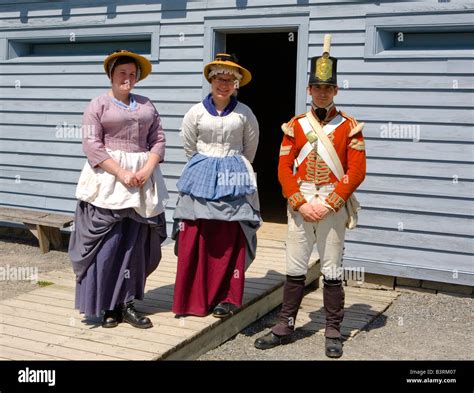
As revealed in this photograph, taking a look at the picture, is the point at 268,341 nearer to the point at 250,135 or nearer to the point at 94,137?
the point at 250,135

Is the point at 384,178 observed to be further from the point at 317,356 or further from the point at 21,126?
the point at 21,126

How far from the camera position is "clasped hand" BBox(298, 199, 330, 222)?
14.0 feet

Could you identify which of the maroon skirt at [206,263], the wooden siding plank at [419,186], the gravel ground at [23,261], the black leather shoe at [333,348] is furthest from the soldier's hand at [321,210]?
the gravel ground at [23,261]

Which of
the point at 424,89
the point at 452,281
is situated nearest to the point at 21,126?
the point at 424,89

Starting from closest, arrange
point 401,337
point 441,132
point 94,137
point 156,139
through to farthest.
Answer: point 94,137
point 156,139
point 401,337
point 441,132

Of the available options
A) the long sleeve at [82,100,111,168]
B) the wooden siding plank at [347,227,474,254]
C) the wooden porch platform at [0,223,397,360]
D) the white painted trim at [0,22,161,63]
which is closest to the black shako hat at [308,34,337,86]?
the long sleeve at [82,100,111,168]

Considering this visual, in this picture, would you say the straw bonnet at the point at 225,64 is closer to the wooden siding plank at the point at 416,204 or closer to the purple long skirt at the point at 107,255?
the purple long skirt at the point at 107,255

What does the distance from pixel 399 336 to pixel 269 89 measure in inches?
335

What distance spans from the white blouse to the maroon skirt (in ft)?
1.71

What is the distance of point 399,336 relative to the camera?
523 centimetres

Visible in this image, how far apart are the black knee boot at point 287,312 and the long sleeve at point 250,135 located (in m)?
0.96

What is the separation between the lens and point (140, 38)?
752cm

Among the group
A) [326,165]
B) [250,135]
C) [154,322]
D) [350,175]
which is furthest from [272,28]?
[154,322]

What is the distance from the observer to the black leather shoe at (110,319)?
14.2 ft
